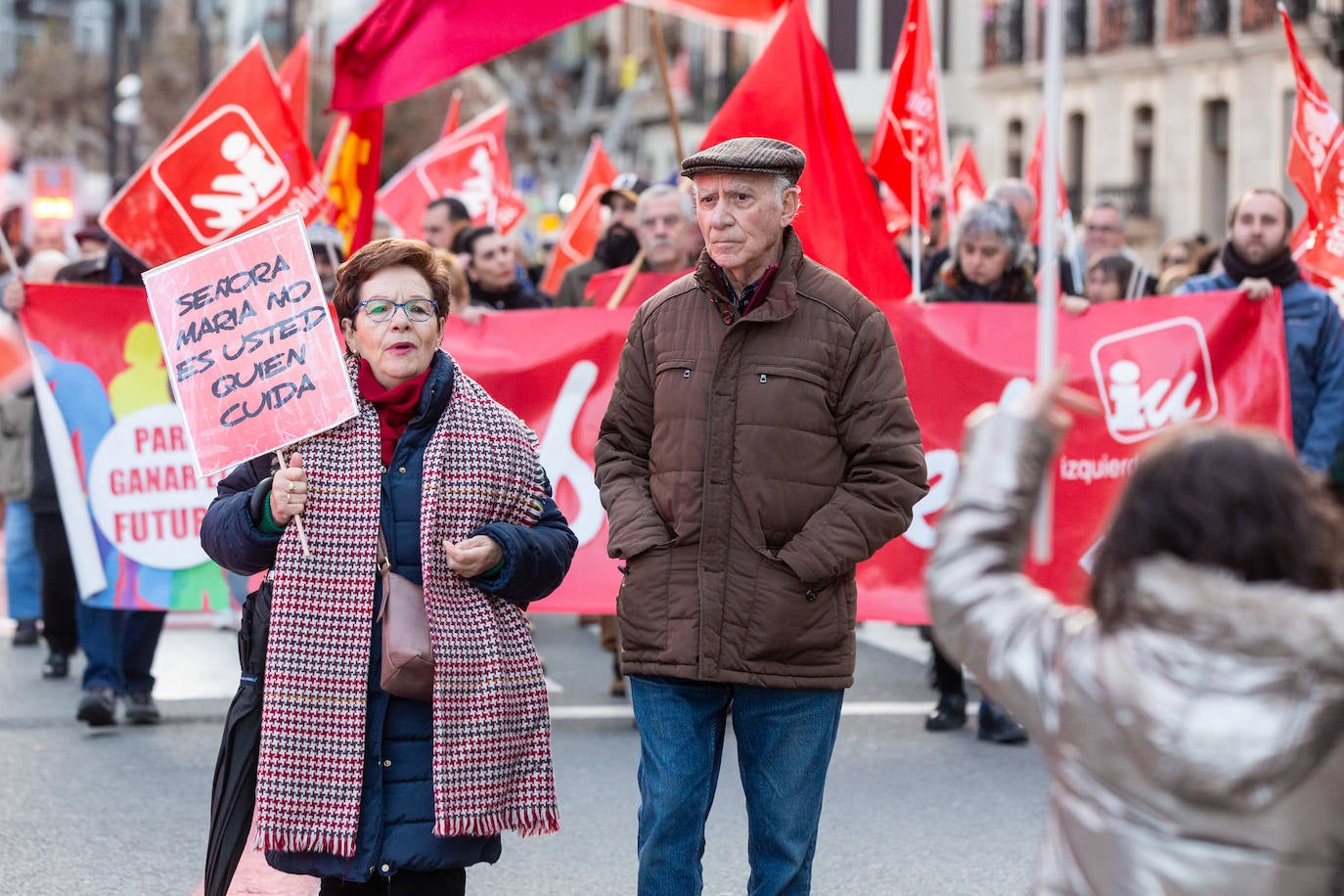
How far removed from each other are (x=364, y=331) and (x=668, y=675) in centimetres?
96

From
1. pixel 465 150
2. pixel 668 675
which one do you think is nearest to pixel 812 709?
pixel 668 675

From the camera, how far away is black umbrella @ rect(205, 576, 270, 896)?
4129 millimetres

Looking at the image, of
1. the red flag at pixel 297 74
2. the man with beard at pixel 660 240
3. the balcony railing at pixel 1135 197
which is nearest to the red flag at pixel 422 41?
the man with beard at pixel 660 240

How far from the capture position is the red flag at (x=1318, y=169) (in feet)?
30.6

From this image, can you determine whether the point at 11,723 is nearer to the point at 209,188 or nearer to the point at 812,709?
the point at 209,188

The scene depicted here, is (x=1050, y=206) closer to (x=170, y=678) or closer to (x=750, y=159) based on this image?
(x=750, y=159)

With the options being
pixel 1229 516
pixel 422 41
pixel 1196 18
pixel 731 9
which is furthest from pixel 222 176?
pixel 1196 18

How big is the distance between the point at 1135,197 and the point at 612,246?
3029 cm

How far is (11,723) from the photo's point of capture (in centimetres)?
814

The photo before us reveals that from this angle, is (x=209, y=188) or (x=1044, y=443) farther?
(x=209, y=188)

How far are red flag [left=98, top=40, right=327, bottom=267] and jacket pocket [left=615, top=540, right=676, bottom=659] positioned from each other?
12.8 ft

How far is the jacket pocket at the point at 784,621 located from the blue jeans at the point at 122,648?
4347 mm

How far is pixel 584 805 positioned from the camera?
6879 mm

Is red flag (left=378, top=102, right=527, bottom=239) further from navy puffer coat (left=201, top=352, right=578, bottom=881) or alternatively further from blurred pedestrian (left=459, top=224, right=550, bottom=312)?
navy puffer coat (left=201, top=352, right=578, bottom=881)
